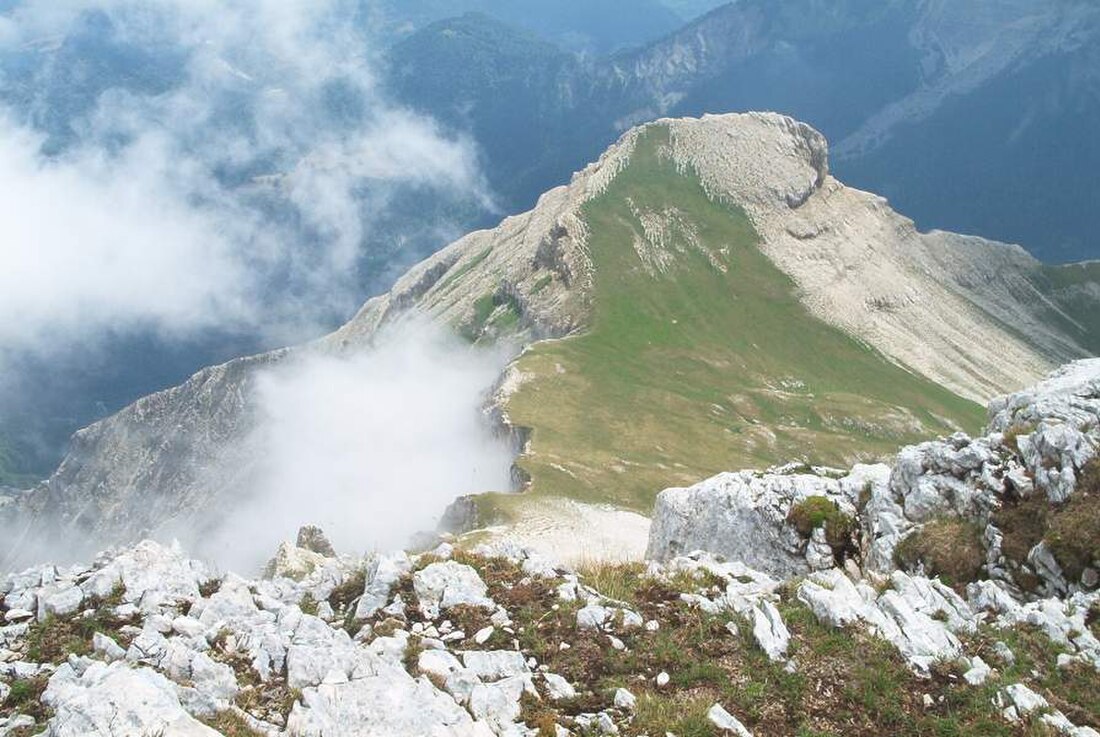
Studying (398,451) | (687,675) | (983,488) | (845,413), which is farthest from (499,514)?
(845,413)

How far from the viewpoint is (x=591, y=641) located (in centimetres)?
Answer: 1966

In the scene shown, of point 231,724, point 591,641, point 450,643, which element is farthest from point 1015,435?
point 231,724

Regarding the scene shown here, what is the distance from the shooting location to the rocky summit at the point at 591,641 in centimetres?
1647

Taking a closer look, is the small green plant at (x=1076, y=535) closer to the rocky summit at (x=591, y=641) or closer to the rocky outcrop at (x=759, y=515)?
the rocky summit at (x=591, y=641)

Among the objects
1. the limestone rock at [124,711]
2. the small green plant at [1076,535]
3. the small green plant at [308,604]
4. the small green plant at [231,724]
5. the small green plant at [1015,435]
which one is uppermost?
the small green plant at [308,604]

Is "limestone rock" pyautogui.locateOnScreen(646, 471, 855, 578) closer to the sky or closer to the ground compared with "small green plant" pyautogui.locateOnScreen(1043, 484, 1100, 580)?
closer to the sky

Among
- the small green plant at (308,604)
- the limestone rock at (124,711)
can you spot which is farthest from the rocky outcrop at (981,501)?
the limestone rock at (124,711)

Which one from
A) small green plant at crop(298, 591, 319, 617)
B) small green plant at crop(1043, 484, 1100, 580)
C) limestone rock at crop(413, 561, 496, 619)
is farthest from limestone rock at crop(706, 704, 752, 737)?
small green plant at crop(1043, 484, 1100, 580)

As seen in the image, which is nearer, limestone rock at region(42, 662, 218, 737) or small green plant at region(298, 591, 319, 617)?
limestone rock at region(42, 662, 218, 737)

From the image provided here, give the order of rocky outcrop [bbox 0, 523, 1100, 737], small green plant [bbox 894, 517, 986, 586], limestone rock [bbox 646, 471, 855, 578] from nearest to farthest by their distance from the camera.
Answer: rocky outcrop [bbox 0, 523, 1100, 737] → small green plant [bbox 894, 517, 986, 586] → limestone rock [bbox 646, 471, 855, 578]

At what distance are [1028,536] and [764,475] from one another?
15.3m

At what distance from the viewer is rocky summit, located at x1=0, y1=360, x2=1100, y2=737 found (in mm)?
16469

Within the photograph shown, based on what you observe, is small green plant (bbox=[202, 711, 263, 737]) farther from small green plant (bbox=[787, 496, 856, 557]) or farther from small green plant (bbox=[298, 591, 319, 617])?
small green plant (bbox=[787, 496, 856, 557])

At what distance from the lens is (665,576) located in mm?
23469
